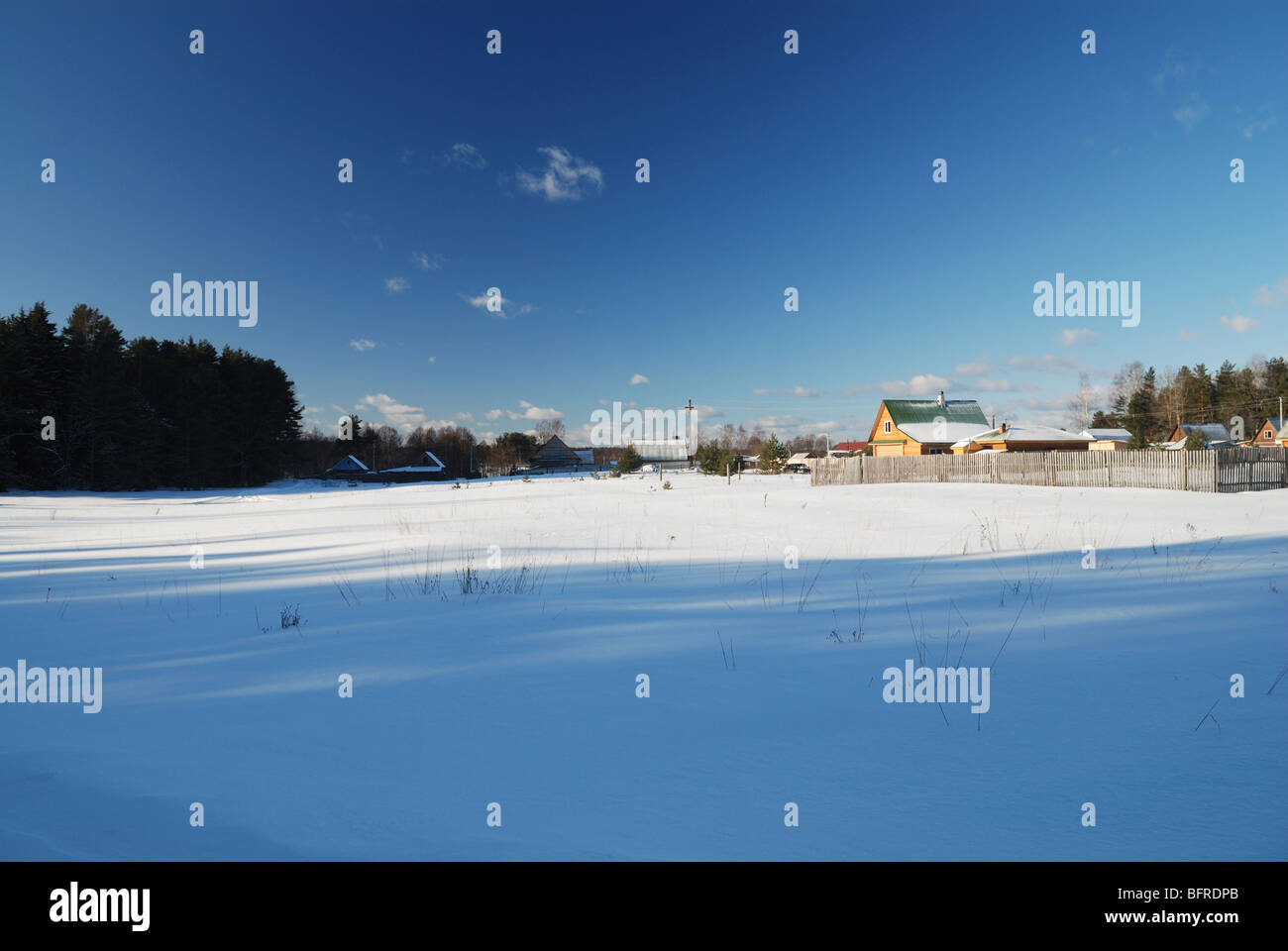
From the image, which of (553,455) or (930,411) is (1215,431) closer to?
(930,411)

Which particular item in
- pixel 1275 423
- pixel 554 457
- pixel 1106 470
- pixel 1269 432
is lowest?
pixel 1106 470

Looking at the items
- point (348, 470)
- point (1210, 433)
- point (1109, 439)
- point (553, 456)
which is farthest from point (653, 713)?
point (1210, 433)

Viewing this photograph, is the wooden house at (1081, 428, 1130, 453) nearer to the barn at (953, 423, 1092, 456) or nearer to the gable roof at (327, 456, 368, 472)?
the barn at (953, 423, 1092, 456)

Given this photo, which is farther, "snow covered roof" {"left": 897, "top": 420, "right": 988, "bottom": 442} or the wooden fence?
"snow covered roof" {"left": 897, "top": 420, "right": 988, "bottom": 442}

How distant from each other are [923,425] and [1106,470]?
2496 centimetres

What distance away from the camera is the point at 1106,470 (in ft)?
79.3

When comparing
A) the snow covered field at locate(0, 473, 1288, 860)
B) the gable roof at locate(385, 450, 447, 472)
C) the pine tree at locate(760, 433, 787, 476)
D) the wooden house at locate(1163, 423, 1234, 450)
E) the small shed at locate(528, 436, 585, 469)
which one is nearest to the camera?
the snow covered field at locate(0, 473, 1288, 860)

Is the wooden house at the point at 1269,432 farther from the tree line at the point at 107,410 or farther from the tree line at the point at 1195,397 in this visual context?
the tree line at the point at 107,410

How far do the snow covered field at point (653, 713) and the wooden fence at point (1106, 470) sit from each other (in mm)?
18881

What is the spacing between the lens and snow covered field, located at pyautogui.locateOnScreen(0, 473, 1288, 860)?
2.27 m

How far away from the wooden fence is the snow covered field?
61.9ft
